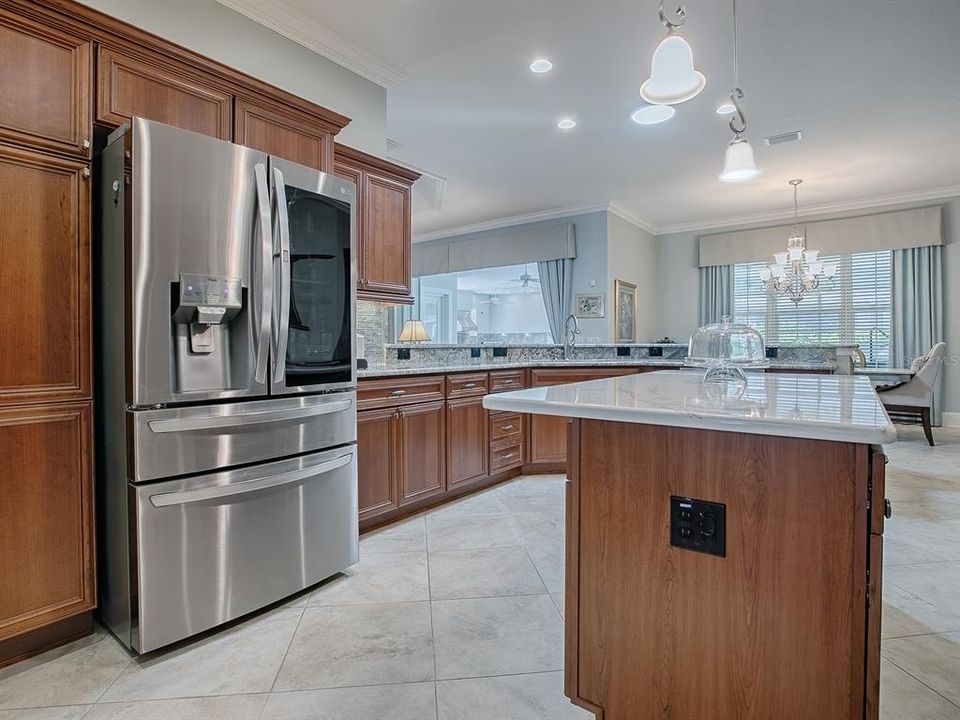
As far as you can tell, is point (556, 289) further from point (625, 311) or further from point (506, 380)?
point (506, 380)

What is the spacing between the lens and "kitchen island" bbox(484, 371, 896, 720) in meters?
0.99

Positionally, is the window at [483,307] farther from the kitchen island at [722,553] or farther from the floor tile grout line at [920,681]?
the kitchen island at [722,553]

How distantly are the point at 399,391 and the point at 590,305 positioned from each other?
14.3 feet

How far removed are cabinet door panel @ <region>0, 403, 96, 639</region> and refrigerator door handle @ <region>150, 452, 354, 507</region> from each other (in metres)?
0.32

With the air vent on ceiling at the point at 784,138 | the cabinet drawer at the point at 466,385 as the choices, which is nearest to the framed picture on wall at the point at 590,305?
the air vent on ceiling at the point at 784,138

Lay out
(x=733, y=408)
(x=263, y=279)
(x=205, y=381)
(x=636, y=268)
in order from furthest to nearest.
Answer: (x=636, y=268)
(x=263, y=279)
(x=205, y=381)
(x=733, y=408)

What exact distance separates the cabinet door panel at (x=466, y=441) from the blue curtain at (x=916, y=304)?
577 centimetres

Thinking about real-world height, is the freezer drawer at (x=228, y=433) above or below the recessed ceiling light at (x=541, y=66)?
below

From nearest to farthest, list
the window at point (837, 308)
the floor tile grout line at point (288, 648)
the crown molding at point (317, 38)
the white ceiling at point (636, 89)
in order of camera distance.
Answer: the floor tile grout line at point (288, 648) < the crown molding at point (317, 38) < the white ceiling at point (636, 89) < the window at point (837, 308)

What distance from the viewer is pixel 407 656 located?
1691 mm

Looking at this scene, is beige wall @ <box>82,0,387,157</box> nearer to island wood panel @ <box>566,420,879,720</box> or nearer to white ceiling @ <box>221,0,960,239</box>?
white ceiling @ <box>221,0,960,239</box>

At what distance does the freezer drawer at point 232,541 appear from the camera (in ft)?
5.44

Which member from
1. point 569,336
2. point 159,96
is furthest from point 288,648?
point 569,336

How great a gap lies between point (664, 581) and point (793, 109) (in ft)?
13.6
